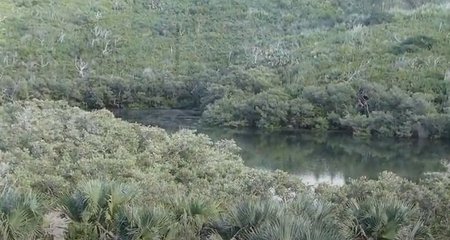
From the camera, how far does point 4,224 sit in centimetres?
1096

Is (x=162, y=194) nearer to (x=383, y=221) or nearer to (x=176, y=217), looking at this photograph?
(x=176, y=217)

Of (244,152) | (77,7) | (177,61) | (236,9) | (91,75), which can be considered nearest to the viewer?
(244,152)

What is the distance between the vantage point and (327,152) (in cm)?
5288

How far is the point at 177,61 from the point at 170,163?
7584 centimetres

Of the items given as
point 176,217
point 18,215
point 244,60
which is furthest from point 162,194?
point 244,60

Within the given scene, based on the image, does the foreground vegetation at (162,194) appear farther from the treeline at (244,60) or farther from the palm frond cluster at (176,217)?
the treeline at (244,60)

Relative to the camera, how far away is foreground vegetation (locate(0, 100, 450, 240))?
11.2m

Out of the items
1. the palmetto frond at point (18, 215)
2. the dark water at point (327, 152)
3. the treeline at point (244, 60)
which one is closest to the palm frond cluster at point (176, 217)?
the palmetto frond at point (18, 215)

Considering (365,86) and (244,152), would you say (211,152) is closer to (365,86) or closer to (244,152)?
(244,152)

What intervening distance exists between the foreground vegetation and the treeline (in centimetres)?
4352

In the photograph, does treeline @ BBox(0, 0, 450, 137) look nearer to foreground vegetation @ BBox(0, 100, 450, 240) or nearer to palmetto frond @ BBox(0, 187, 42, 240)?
foreground vegetation @ BBox(0, 100, 450, 240)

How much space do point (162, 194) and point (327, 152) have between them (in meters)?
39.5

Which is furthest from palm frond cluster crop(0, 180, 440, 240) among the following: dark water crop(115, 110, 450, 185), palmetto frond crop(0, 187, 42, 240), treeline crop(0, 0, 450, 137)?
treeline crop(0, 0, 450, 137)

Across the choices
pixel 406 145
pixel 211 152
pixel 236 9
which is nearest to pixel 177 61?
pixel 236 9
